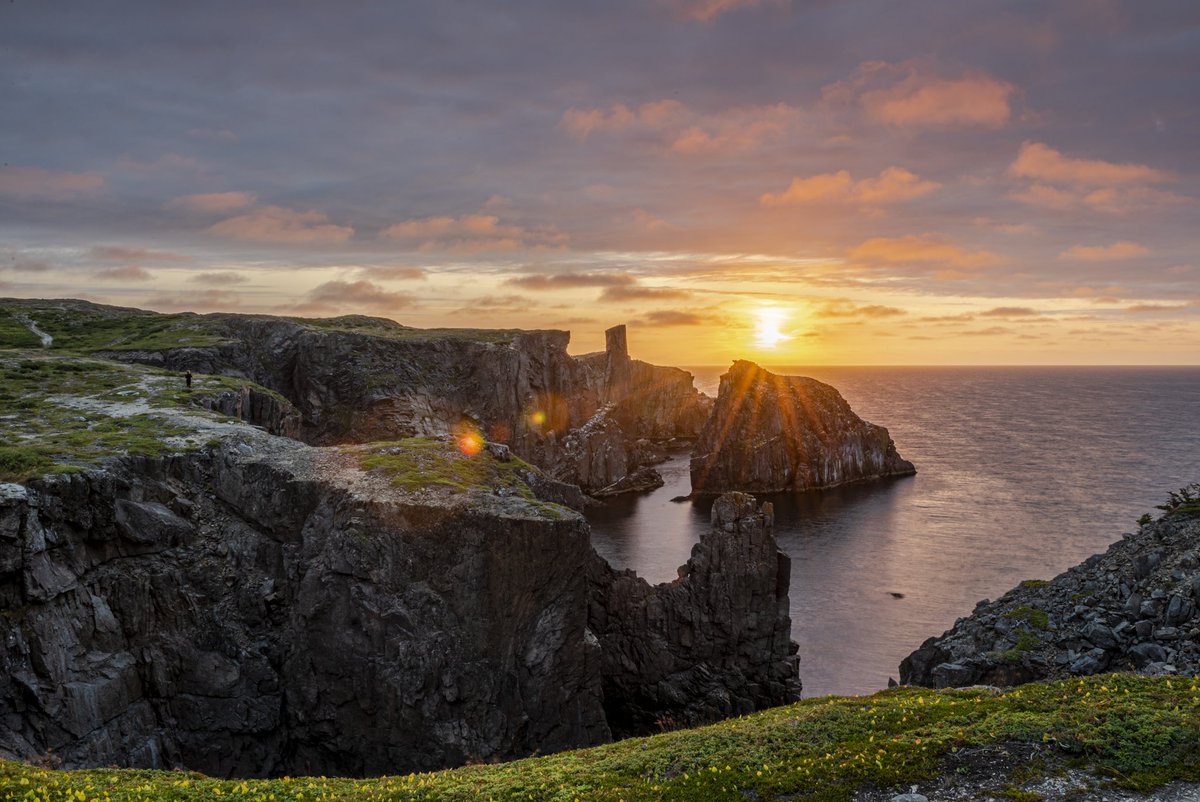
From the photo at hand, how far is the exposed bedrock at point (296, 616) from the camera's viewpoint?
43.2 m

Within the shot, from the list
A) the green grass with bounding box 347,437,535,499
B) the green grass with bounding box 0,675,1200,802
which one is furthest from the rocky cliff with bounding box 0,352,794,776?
the green grass with bounding box 0,675,1200,802

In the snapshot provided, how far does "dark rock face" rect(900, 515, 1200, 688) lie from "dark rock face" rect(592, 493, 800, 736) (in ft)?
39.1

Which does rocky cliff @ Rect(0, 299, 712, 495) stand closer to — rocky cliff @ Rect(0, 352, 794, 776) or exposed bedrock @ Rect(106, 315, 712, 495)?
exposed bedrock @ Rect(106, 315, 712, 495)

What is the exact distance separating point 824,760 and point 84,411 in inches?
2430

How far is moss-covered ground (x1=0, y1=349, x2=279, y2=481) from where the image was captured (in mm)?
48781

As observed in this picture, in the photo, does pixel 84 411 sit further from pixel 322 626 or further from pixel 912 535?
pixel 912 535

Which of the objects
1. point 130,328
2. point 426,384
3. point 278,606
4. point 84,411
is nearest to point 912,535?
point 426,384

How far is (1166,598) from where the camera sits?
41812 mm

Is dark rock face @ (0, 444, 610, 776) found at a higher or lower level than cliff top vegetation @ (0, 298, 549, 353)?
lower

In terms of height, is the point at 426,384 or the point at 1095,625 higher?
the point at 426,384

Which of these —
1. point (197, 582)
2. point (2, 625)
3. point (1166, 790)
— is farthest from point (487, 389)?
point (1166, 790)

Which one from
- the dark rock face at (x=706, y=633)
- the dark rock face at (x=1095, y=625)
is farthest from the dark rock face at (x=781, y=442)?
the dark rock face at (x=1095, y=625)

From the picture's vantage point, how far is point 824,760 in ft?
86.4

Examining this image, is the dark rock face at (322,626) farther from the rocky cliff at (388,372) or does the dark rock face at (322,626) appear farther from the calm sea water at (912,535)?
the rocky cliff at (388,372)
